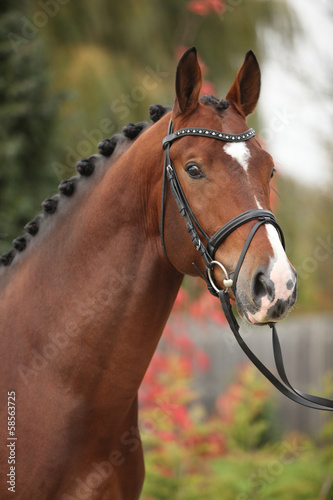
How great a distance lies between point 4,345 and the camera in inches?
93.4

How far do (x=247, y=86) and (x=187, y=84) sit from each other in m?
0.35

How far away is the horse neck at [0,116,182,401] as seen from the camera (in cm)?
231

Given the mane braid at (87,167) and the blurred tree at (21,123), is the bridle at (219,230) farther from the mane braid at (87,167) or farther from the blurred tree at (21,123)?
the blurred tree at (21,123)

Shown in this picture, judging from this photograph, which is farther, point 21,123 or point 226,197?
point 21,123

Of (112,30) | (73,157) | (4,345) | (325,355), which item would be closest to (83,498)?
(4,345)

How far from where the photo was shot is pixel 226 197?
2.11 metres

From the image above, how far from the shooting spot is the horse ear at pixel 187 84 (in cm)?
222

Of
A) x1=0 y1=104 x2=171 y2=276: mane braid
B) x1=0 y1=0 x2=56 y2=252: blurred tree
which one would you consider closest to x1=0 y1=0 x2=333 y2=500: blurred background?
x1=0 y1=0 x2=56 y2=252: blurred tree

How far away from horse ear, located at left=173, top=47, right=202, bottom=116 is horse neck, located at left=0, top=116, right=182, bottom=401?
6.4 inches

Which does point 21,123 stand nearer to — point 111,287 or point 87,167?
point 87,167

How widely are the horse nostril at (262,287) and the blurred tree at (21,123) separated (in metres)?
3.96

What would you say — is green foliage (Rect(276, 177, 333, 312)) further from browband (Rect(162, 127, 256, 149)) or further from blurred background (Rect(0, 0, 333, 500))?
browband (Rect(162, 127, 256, 149))

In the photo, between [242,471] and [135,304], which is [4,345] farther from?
[242,471]

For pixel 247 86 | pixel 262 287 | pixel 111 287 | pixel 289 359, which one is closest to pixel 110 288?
pixel 111 287
